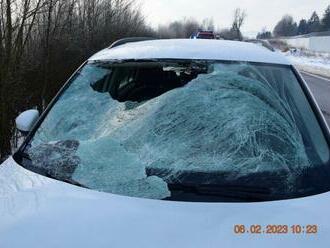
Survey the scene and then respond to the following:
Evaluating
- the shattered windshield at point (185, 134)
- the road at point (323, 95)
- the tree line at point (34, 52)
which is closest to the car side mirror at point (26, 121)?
the shattered windshield at point (185, 134)

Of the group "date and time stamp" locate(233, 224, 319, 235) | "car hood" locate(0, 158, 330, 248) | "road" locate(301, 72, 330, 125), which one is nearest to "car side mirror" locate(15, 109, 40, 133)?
"car hood" locate(0, 158, 330, 248)

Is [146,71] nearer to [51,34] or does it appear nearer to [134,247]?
[134,247]

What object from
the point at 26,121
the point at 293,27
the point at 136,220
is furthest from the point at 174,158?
the point at 293,27

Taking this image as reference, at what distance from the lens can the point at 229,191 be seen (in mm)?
2244

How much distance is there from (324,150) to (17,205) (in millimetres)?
1442

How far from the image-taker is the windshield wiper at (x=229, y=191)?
7.27 feet

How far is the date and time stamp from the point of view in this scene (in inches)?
77.3

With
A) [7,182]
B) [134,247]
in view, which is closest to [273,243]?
[134,247]

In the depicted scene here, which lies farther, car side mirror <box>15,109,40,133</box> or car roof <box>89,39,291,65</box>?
car side mirror <box>15,109,40,133</box>

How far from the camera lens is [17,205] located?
219 cm

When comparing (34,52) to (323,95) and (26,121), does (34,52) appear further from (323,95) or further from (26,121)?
(323,95)

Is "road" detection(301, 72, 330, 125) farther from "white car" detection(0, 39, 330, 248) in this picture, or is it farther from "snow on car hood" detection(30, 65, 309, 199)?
"snow on car hood" detection(30, 65, 309, 199)

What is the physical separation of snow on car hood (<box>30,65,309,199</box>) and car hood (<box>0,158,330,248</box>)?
0.15 m

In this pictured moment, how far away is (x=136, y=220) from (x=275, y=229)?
517 millimetres
